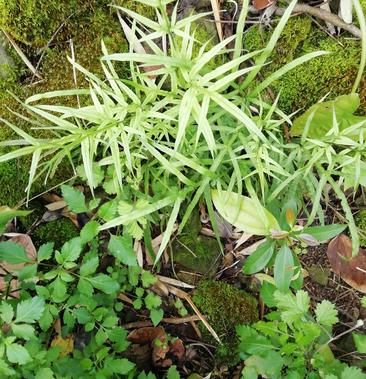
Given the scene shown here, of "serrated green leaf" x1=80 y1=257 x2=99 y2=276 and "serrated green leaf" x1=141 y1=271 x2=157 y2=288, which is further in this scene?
"serrated green leaf" x1=141 y1=271 x2=157 y2=288

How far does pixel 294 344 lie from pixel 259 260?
1.00 ft

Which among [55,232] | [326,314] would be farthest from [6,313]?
[326,314]

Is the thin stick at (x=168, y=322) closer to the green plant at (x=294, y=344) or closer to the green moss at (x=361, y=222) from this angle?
the green plant at (x=294, y=344)

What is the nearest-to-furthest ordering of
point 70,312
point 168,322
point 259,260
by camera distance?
point 259,260
point 70,312
point 168,322

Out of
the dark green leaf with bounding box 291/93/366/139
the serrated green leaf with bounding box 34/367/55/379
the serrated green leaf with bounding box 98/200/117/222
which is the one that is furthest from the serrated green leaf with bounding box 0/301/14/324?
the dark green leaf with bounding box 291/93/366/139

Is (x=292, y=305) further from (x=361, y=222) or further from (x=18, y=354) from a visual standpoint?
(x=18, y=354)

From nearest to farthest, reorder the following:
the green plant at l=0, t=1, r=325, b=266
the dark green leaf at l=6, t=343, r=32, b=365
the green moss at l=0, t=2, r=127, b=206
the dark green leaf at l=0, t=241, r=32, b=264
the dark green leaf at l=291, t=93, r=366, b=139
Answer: the green plant at l=0, t=1, r=325, b=266, the dark green leaf at l=6, t=343, r=32, b=365, the dark green leaf at l=0, t=241, r=32, b=264, the dark green leaf at l=291, t=93, r=366, b=139, the green moss at l=0, t=2, r=127, b=206

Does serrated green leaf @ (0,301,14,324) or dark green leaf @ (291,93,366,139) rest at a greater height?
dark green leaf @ (291,93,366,139)

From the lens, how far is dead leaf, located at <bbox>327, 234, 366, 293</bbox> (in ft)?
6.23

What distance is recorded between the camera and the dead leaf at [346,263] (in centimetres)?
190

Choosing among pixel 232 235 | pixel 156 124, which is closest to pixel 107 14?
pixel 156 124

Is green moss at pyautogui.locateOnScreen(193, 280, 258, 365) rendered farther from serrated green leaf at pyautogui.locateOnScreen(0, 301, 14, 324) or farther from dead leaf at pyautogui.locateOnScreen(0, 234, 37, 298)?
serrated green leaf at pyautogui.locateOnScreen(0, 301, 14, 324)

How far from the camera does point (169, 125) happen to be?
1480mm

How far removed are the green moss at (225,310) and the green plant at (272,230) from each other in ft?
1.04
